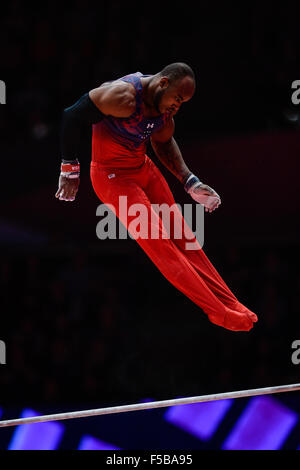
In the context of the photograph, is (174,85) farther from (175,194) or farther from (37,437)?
(175,194)

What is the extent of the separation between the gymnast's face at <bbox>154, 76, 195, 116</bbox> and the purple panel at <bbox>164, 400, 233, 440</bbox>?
230 cm

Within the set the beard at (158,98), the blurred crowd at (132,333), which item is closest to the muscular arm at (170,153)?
the beard at (158,98)

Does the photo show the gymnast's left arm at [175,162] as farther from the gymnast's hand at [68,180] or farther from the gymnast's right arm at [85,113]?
the gymnast's hand at [68,180]

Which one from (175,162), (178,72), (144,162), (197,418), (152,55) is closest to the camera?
(178,72)

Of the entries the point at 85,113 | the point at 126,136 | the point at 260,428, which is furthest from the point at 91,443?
the point at 85,113

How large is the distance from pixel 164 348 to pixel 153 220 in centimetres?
313

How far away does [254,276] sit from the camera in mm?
5926

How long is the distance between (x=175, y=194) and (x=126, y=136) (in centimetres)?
306

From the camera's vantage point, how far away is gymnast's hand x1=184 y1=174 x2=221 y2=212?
10.4ft

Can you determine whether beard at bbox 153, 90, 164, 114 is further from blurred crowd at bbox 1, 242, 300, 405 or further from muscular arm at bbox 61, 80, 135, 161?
blurred crowd at bbox 1, 242, 300, 405

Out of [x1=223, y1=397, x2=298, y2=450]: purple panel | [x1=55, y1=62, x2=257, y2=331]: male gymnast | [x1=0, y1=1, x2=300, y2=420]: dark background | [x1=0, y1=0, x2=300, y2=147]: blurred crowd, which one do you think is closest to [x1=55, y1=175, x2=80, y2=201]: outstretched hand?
[x1=55, y1=62, x2=257, y2=331]: male gymnast

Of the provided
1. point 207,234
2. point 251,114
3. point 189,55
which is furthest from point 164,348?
point 189,55

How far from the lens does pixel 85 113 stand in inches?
117

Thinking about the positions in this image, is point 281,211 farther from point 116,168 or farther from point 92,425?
point 116,168
